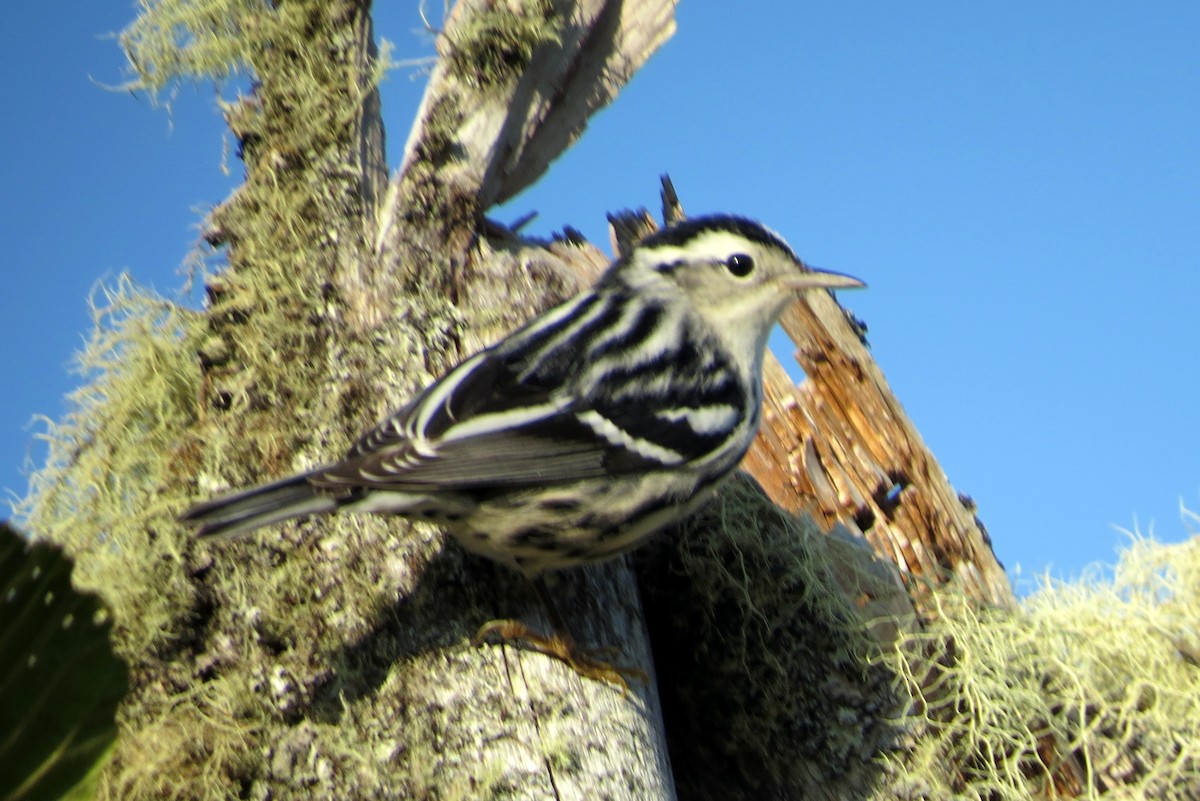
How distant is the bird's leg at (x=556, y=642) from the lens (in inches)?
99.0

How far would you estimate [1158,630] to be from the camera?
337 cm

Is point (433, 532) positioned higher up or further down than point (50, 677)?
higher up

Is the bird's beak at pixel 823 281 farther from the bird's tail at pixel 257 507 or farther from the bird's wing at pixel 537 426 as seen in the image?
the bird's tail at pixel 257 507

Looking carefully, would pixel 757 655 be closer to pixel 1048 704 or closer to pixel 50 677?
pixel 1048 704

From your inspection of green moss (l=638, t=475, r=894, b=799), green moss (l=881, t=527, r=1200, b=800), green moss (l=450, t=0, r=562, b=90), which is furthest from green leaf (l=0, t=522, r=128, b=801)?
green moss (l=450, t=0, r=562, b=90)

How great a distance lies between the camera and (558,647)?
253 centimetres

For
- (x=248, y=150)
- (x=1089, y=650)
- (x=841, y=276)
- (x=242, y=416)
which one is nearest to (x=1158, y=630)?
(x=1089, y=650)

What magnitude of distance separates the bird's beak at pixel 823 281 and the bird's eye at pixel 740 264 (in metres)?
0.11

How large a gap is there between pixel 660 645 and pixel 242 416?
4.15 feet

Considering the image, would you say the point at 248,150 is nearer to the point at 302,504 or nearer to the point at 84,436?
the point at 84,436

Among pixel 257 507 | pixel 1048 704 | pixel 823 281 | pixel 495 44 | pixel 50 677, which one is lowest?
pixel 50 677

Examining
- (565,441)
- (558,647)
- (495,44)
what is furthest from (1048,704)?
(495,44)

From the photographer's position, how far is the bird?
2.29m

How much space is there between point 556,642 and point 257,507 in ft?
2.37
